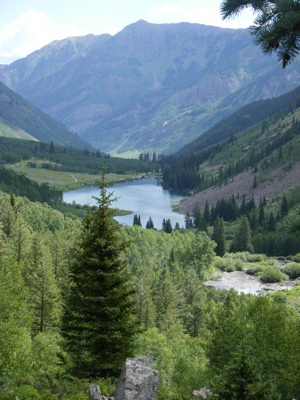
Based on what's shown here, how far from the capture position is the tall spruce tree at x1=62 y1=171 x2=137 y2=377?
20.8 metres

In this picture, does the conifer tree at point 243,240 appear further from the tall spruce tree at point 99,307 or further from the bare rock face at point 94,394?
the bare rock face at point 94,394

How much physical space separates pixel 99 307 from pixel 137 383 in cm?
665

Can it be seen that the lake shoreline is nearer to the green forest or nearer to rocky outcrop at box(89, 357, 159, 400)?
the green forest

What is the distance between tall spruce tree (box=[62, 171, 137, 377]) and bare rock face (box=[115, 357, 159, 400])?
4.76 metres

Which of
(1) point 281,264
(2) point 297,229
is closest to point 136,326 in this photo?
(2) point 297,229

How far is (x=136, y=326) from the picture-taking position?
888 inches

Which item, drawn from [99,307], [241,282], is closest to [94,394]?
[99,307]

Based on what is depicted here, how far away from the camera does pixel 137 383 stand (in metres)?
15.2

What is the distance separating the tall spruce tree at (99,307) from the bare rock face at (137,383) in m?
4.76

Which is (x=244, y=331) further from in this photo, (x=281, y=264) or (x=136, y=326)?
(x=281, y=264)

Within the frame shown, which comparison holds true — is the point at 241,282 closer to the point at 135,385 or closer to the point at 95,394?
the point at 135,385

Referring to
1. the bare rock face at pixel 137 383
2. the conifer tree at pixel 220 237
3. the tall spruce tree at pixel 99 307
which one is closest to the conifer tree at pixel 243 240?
the conifer tree at pixel 220 237

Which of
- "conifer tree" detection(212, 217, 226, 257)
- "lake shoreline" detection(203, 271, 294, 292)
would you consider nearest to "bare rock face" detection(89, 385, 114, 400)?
"lake shoreline" detection(203, 271, 294, 292)

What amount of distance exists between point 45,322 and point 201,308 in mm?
37732
